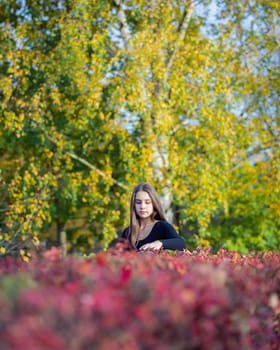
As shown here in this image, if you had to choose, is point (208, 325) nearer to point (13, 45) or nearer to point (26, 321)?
point (26, 321)

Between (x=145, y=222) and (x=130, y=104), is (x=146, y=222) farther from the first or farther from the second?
(x=130, y=104)

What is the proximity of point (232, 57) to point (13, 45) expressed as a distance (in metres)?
4.21

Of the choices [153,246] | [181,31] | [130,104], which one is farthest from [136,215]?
[181,31]

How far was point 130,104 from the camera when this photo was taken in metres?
12.6

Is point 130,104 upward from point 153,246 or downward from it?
upward

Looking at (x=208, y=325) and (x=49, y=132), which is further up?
(x=49, y=132)

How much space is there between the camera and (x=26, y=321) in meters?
2.10

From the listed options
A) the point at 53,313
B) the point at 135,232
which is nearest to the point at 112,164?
the point at 135,232

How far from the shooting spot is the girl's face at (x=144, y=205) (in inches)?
280

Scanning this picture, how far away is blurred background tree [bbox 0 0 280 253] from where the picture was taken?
12.9m

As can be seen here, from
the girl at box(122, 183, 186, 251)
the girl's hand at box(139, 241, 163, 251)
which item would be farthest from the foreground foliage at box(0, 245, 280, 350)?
the girl at box(122, 183, 186, 251)

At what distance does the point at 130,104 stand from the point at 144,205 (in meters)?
5.67

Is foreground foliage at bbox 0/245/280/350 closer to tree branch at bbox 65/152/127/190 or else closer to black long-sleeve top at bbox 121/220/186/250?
black long-sleeve top at bbox 121/220/186/250

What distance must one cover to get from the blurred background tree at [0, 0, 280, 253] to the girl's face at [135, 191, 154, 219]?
17.2ft
